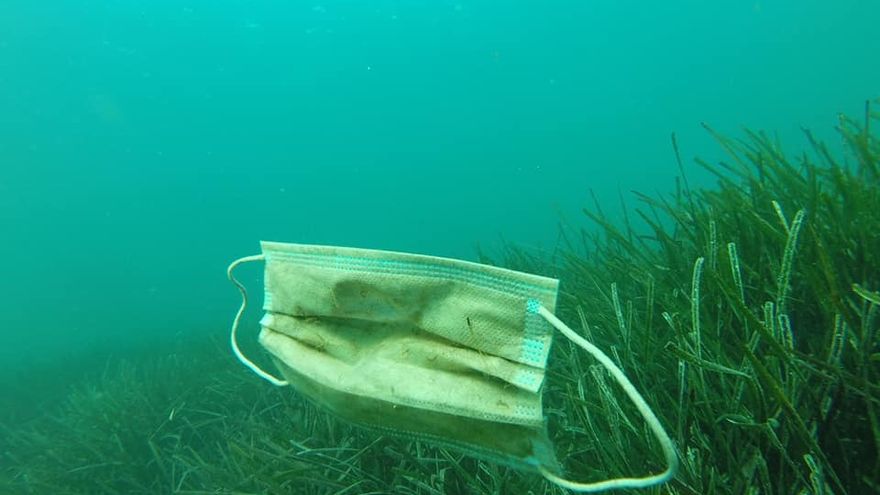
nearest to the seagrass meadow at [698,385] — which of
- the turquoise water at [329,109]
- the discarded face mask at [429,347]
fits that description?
the discarded face mask at [429,347]

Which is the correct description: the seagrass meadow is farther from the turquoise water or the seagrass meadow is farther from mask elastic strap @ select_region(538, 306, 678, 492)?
the turquoise water

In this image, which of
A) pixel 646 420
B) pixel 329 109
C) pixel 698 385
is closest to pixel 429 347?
pixel 646 420

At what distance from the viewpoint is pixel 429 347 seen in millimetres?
1508

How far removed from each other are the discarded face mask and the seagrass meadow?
14.3 inches

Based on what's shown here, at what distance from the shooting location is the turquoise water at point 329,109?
5225cm

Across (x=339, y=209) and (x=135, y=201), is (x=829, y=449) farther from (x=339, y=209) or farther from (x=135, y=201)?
(x=135, y=201)

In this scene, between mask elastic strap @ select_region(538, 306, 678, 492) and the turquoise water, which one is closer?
mask elastic strap @ select_region(538, 306, 678, 492)

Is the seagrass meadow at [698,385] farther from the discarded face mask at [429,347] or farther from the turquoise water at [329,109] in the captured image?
the turquoise water at [329,109]

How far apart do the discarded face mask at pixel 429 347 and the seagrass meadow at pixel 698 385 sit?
0.36 metres

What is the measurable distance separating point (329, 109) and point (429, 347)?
81.8 m

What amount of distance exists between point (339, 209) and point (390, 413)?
63141 millimetres

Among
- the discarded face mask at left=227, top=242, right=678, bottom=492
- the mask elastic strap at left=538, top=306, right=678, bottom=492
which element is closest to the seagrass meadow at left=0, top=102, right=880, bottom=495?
the mask elastic strap at left=538, top=306, right=678, bottom=492

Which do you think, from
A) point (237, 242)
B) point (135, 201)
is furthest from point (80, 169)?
point (237, 242)

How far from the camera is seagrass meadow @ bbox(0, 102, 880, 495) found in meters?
1.32
